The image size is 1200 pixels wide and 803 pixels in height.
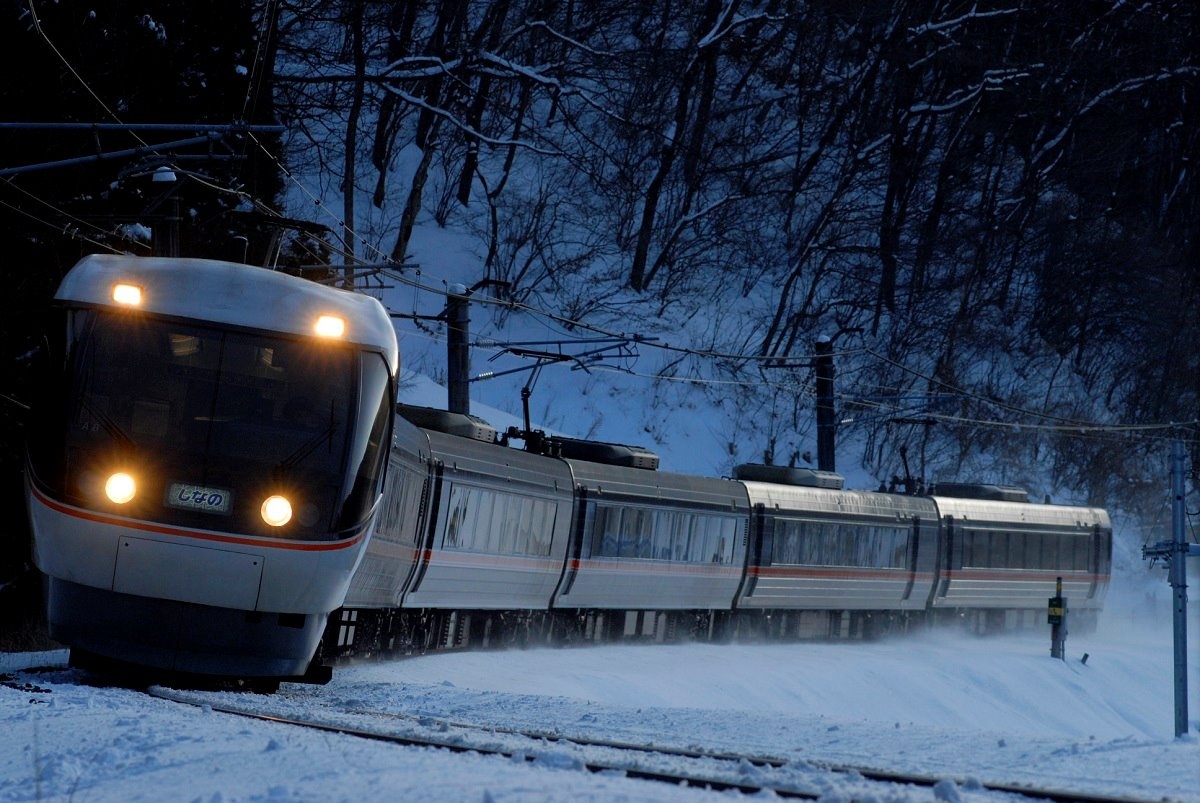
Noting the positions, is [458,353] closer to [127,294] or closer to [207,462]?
[127,294]

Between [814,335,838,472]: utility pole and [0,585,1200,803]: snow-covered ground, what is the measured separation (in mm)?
11007

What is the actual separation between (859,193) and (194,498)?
45.4m

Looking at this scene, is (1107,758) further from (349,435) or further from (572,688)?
(572,688)

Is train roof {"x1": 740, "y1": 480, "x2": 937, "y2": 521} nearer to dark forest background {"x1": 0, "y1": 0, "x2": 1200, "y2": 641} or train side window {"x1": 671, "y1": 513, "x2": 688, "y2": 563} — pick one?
train side window {"x1": 671, "y1": 513, "x2": 688, "y2": 563}

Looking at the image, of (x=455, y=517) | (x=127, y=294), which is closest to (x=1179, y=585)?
(x=455, y=517)

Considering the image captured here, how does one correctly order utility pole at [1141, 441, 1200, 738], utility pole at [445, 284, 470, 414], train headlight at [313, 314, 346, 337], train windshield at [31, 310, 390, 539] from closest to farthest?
1. train windshield at [31, 310, 390, 539]
2. train headlight at [313, 314, 346, 337]
3. utility pole at [1141, 441, 1200, 738]
4. utility pole at [445, 284, 470, 414]

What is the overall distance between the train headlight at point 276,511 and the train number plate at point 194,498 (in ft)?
0.88

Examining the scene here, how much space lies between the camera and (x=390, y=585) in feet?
58.8

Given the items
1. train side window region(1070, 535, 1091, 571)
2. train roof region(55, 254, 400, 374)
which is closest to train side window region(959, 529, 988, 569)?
train side window region(1070, 535, 1091, 571)

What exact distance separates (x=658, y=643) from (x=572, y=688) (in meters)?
8.29

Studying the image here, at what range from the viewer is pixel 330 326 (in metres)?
12.3

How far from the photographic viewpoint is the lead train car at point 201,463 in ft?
37.7

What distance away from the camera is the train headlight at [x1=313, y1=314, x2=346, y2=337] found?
1226 cm

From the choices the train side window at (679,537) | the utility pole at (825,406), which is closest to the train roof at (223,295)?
the train side window at (679,537)
